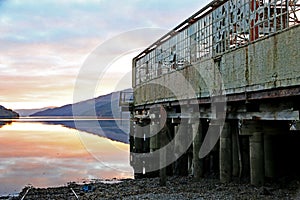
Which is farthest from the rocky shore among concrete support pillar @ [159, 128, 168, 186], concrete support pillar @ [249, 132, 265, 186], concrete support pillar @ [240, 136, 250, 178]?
concrete support pillar @ [240, 136, 250, 178]

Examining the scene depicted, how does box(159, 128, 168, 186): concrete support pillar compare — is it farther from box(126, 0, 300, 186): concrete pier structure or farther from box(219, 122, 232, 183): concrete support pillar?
box(219, 122, 232, 183): concrete support pillar

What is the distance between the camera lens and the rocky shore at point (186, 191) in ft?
39.0

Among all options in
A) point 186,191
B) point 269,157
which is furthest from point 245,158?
point 186,191

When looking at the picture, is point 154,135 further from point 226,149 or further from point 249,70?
point 249,70

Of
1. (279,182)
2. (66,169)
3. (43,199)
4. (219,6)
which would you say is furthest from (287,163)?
(66,169)

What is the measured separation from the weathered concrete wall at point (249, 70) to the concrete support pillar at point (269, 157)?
8.98ft

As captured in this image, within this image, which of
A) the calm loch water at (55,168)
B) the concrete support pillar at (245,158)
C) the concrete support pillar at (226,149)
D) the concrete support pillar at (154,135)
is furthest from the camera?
the calm loch water at (55,168)

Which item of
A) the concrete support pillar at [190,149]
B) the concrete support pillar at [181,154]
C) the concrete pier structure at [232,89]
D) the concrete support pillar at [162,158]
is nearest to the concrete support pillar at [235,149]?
the concrete pier structure at [232,89]

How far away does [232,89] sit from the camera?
39.5ft

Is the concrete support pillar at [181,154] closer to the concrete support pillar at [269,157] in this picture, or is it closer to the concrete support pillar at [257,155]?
the concrete support pillar at [269,157]

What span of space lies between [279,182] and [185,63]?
6.10m

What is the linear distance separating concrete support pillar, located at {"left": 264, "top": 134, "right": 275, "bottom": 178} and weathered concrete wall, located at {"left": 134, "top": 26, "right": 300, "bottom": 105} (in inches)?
108

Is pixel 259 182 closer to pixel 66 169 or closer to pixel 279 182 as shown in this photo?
pixel 279 182

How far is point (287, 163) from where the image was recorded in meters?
15.0
